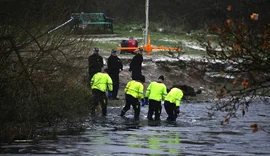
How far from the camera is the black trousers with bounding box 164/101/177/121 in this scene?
28672 mm

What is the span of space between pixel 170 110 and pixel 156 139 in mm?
5983

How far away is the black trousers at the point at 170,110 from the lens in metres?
28.7

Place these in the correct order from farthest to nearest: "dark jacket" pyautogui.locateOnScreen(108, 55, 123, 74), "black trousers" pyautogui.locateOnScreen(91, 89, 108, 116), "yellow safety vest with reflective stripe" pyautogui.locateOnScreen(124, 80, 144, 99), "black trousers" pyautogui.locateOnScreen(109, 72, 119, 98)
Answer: "dark jacket" pyautogui.locateOnScreen(108, 55, 123, 74), "black trousers" pyautogui.locateOnScreen(109, 72, 119, 98), "black trousers" pyautogui.locateOnScreen(91, 89, 108, 116), "yellow safety vest with reflective stripe" pyautogui.locateOnScreen(124, 80, 144, 99)

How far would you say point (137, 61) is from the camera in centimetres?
3512

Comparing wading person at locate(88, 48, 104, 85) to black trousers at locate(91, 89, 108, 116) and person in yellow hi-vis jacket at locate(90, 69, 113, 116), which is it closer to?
person in yellow hi-vis jacket at locate(90, 69, 113, 116)

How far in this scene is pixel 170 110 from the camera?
94.6 feet

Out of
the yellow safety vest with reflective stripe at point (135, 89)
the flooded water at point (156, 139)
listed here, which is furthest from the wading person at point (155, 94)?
the flooded water at point (156, 139)

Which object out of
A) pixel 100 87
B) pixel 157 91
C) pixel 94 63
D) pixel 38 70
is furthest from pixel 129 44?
pixel 38 70

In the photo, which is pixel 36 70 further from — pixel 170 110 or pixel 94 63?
pixel 94 63

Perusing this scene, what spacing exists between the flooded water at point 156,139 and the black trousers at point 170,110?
28 cm

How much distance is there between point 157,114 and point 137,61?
6.56 m

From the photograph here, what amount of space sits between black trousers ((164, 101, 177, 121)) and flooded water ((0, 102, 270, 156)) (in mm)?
282

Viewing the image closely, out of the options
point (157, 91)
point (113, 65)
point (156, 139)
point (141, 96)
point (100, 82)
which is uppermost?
point (113, 65)

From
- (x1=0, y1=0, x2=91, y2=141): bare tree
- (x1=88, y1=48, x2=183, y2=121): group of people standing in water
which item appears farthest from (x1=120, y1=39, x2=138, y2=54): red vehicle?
(x1=0, y1=0, x2=91, y2=141): bare tree
